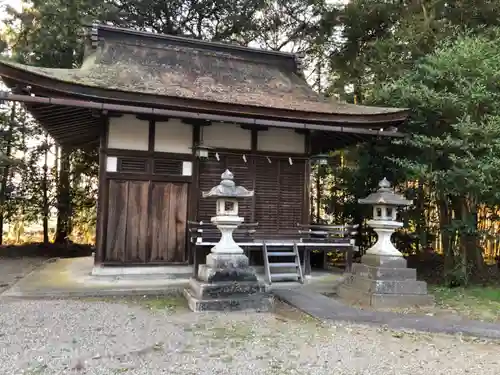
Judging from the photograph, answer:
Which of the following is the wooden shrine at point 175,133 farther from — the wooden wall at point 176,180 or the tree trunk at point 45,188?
the tree trunk at point 45,188

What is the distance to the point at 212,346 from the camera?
432 cm

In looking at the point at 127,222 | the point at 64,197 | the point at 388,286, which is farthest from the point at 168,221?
the point at 64,197

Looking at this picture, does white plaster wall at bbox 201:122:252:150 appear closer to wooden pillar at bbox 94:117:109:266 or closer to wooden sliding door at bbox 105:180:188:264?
wooden sliding door at bbox 105:180:188:264

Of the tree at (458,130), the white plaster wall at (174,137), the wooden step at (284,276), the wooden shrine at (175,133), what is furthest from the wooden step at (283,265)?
the tree at (458,130)

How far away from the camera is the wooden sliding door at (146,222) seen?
7.60 m

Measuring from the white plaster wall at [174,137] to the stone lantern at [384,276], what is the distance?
3.44m

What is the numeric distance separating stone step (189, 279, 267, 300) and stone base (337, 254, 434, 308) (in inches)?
65.7

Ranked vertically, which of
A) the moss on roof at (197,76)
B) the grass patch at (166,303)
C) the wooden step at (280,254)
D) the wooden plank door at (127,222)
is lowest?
the grass patch at (166,303)

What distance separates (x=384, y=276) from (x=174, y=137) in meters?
4.43

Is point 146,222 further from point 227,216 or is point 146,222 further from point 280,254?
point 280,254

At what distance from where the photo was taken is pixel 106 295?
21.9 feet

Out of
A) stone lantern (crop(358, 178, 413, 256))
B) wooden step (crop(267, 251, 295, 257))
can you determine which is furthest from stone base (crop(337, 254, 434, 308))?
wooden step (crop(267, 251, 295, 257))

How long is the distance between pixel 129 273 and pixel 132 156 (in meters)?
2.10

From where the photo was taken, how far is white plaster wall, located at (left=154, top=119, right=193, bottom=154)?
26.0 feet
